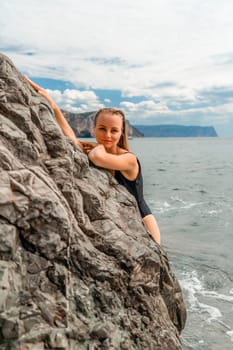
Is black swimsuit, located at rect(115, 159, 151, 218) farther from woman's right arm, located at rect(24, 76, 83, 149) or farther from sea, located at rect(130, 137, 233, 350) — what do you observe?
sea, located at rect(130, 137, 233, 350)

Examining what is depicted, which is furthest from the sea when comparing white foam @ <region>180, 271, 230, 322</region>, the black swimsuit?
the black swimsuit

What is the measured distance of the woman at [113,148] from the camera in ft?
19.4

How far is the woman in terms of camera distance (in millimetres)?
5910

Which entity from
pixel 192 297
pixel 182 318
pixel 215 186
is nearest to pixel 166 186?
pixel 215 186

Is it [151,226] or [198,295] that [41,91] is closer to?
[151,226]

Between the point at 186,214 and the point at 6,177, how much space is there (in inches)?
802

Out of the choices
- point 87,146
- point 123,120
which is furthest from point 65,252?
point 123,120

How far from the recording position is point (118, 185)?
620 centimetres

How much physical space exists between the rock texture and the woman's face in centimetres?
51

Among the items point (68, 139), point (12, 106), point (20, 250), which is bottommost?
point (20, 250)

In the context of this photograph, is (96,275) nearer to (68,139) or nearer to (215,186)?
(68,139)

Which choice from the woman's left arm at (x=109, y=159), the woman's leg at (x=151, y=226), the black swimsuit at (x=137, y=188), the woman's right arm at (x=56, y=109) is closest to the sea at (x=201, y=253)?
the woman's leg at (x=151, y=226)

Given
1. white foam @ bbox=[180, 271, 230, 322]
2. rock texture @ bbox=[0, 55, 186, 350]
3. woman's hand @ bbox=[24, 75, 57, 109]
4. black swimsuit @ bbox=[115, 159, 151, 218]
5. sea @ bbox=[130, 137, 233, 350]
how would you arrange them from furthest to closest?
white foam @ bbox=[180, 271, 230, 322]
sea @ bbox=[130, 137, 233, 350]
black swimsuit @ bbox=[115, 159, 151, 218]
woman's hand @ bbox=[24, 75, 57, 109]
rock texture @ bbox=[0, 55, 186, 350]

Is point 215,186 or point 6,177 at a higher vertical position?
point 6,177
